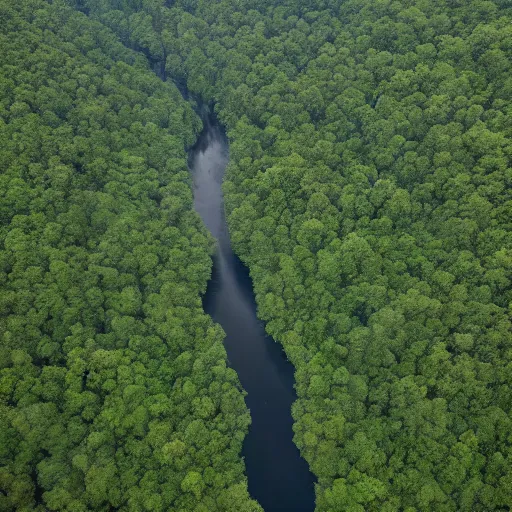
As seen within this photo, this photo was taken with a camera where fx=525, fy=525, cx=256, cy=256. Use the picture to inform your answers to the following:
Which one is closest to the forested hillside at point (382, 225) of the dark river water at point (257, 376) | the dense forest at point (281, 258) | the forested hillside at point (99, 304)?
the dense forest at point (281, 258)

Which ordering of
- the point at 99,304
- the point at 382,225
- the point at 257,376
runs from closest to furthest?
the point at 99,304
the point at 257,376
the point at 382,225

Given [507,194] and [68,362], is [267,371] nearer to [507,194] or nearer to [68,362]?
[68,362]

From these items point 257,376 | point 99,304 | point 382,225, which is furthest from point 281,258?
point 99,304

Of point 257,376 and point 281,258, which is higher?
point 281,258

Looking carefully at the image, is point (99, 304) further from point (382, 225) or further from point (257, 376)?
point (382, 225)

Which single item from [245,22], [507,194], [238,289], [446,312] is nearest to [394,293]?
[446,312]

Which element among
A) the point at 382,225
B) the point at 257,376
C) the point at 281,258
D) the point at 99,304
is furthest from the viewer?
the point at 281,258

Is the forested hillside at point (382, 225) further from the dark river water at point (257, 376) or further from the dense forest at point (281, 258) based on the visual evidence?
the dark river water at point (257, 376)
